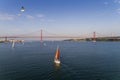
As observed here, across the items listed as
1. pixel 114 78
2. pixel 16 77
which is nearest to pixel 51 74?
pixel 16 77

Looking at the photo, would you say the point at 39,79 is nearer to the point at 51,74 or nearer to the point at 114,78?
the point at 51,74

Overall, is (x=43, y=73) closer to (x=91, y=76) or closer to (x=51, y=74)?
(x=51, y=74)

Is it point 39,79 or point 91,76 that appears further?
point 91,76

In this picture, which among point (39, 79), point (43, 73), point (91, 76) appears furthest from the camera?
point (43, 73)

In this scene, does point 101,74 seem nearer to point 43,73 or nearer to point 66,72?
point 66,72

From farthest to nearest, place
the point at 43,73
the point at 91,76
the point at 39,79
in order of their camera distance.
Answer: the point at 43,73, the point at 91,76, the point at 39,79

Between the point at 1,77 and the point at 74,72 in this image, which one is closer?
the point at 1,77

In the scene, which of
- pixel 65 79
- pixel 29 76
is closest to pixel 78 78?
pixel 65 79
